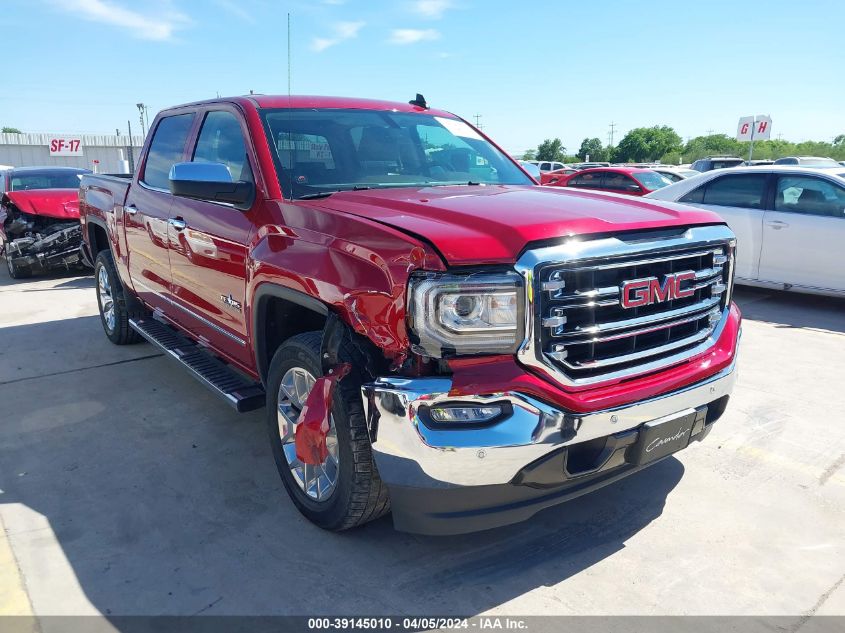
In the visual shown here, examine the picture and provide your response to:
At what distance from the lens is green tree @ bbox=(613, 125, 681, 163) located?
63438mm

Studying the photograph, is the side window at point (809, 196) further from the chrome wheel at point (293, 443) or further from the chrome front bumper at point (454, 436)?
the chrome wheel at point (293, 443)

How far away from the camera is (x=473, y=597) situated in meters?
2.63

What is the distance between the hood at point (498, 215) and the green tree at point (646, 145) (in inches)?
2542

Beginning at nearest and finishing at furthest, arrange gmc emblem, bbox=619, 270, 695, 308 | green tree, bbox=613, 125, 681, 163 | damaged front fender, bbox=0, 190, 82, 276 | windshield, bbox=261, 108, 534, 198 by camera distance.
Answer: gmc emblem, bbox=619, 270, 695, 308 < windshield, bbox=261, 108, 534, 198 < damaged front fender, bbox=0, 190, 82, 276 < green tree, bbox=613, 125, 681, 163

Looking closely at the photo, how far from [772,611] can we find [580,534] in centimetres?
80

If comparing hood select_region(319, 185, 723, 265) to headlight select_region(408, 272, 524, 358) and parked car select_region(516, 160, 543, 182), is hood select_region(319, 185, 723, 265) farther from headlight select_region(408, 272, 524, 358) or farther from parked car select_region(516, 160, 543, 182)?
parked car select_region(516, 160, 543, 182)

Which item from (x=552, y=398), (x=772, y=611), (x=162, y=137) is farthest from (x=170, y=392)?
(x=772, y=611)

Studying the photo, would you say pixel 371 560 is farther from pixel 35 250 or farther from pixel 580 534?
pixel 35 250

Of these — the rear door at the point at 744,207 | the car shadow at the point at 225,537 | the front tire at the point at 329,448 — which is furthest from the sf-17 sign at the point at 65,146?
the front tire at the point at 329,448

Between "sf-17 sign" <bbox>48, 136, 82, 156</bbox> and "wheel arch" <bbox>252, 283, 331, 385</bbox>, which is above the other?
"sf-17 sign" <bbox>48, 136, 82, 156</bbox>

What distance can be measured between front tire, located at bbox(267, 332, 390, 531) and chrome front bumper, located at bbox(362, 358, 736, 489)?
7.1 inches

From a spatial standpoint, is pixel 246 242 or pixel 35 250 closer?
pixel 246 242

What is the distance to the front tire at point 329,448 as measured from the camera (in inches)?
104

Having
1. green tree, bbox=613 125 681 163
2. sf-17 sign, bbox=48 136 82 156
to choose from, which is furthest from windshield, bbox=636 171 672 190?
green tree, bbox=613 125 681 163
